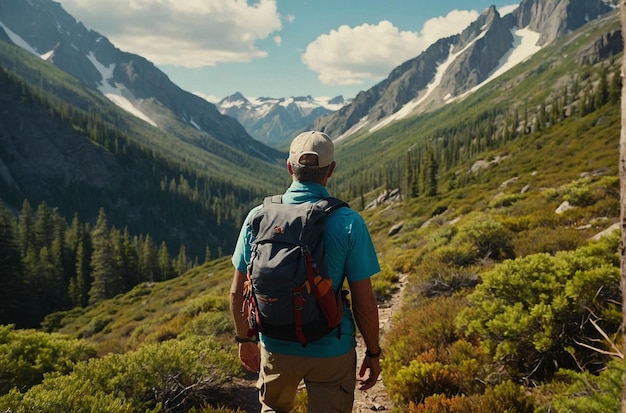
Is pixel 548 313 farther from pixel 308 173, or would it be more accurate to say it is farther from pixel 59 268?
pixel 59 268

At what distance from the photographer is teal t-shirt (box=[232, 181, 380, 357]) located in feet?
9.95

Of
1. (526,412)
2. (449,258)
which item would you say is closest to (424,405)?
(526,412)

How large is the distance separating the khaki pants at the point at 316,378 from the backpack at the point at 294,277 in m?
→ 0.27

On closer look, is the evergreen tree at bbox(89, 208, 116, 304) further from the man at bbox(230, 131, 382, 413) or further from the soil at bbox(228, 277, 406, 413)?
the man at bbox(230, 131, 382, 413)

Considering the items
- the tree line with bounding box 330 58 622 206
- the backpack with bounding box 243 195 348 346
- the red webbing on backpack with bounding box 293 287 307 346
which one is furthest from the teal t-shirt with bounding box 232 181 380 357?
the tree line with bounding box 330 58 622 206

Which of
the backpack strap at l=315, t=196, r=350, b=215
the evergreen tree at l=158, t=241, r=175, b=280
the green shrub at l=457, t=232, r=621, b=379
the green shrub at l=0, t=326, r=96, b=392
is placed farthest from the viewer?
the evergreen tree at l=158, t=241, r=175, b=280

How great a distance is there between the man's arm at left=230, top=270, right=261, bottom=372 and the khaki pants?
44 cm

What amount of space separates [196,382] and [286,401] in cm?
310

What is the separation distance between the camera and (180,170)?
196m

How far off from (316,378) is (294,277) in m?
0.98

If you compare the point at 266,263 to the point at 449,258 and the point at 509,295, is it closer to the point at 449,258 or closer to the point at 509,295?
the point at 509,295

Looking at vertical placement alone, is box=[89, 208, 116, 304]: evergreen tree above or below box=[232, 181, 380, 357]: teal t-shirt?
below

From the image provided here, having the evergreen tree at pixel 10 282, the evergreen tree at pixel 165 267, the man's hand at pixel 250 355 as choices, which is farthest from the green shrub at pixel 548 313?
the evergreen tree at pixel 165 267

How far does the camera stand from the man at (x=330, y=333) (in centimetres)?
306
